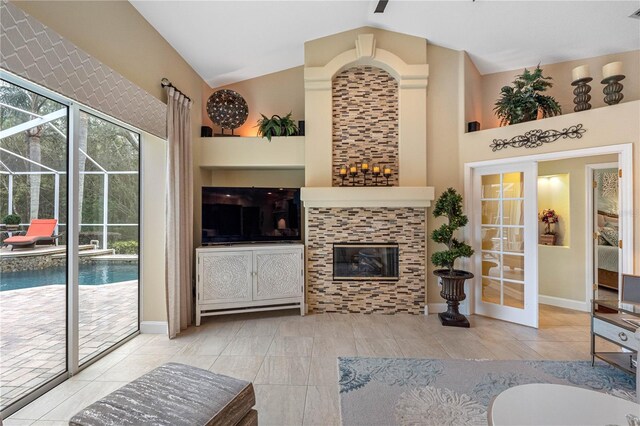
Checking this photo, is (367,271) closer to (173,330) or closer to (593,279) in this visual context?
(173,330)

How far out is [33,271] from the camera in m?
2.27

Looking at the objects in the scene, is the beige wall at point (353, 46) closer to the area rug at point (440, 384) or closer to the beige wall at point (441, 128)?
the beige wall at point (441, 128)

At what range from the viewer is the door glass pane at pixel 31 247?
6.72 feet

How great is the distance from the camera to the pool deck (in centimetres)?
214

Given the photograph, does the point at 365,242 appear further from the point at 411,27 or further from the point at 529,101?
the point at 411,27

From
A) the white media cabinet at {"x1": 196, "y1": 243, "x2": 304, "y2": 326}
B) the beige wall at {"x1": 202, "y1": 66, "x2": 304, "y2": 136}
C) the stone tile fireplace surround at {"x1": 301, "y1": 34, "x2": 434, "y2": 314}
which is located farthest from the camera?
the beige wall at {"x1": 202, "y1": 66, "x2": 304, "y2": 136}

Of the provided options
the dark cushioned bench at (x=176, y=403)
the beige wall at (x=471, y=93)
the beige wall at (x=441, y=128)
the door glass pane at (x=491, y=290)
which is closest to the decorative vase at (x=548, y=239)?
the door glass pane at (x=491, y=290)

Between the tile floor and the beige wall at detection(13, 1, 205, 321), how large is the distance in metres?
0.79

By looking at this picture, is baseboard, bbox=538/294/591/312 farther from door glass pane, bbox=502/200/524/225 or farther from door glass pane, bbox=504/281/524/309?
door glass pane, bbox=502/200/524/225

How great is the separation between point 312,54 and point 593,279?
5.21 m

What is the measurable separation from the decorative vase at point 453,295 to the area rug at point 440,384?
0.93 metres

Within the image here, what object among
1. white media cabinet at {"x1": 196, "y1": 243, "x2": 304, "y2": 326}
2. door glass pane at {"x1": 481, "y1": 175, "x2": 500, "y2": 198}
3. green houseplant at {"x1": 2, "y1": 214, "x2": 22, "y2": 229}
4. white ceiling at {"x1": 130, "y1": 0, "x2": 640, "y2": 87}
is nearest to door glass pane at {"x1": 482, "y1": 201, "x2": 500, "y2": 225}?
door glass pane at {"x1": 481, "y1": 175, "x2": 500, "y2": 198}

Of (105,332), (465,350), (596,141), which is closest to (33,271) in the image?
(105,332)

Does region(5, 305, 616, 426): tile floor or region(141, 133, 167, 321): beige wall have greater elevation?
region(141, 133, 167, 321): beige wall
